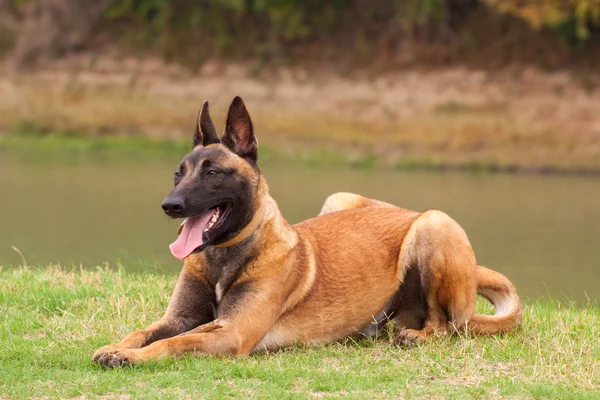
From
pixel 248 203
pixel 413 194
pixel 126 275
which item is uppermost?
pixel 248 203

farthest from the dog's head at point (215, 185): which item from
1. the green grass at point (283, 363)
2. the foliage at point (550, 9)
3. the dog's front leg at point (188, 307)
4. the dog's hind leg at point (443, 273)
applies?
the foliage at point (550, 9)

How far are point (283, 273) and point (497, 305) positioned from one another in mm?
2074

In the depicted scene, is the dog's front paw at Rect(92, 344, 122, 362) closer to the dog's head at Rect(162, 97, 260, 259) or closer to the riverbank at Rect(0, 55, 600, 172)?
the dog's head at Rect(162, 97, 260, 259)

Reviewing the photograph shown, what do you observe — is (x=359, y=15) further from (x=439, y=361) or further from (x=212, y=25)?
(x=439, y=361)

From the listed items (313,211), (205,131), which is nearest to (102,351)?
(205,131)

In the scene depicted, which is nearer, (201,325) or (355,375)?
(355,375)

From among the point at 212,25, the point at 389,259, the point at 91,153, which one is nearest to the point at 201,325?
the point at 389,259

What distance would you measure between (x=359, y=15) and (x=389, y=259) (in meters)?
29.8

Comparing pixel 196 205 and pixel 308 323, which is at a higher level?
pixel 196 205

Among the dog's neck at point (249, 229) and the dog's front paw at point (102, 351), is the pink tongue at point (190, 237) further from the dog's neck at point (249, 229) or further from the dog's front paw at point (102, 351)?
the dog's front paw at point (102, 351)

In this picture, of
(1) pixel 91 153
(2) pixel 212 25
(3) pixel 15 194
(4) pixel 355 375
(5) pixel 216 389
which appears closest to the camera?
(5) pixel 216 389

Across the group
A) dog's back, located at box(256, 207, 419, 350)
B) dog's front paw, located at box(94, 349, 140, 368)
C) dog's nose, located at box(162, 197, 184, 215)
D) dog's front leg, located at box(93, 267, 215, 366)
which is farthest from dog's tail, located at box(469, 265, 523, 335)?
dog's front paw, located at box(94, 349, 140, 368)

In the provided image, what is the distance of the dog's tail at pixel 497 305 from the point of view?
8094mm

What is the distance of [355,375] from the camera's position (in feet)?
22.1
